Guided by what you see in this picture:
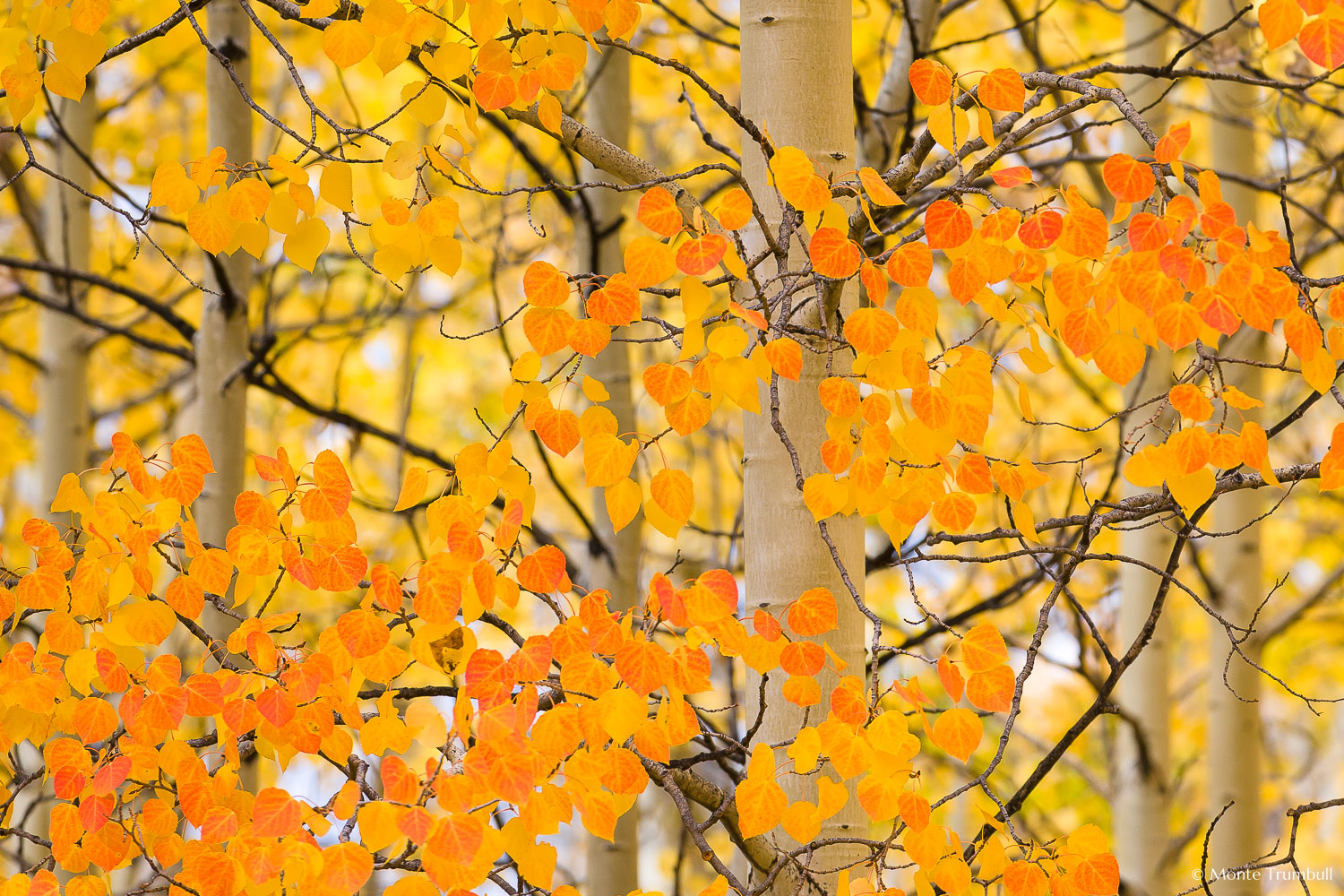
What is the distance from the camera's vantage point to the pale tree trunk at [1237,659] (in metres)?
3.04

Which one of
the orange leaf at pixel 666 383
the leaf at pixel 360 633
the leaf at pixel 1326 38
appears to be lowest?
the leaf at pixel 360 633

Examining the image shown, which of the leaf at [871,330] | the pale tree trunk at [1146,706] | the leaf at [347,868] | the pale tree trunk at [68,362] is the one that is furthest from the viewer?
the pale tree trunk at [68,362]

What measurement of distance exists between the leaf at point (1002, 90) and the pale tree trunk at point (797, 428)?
41 centimetres

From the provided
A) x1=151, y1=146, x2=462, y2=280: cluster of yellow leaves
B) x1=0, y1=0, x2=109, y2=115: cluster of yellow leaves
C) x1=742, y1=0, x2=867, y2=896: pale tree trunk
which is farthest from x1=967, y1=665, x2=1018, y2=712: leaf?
x1=0, y1=0, x2=109, y2=115: cluster of yellow leaves

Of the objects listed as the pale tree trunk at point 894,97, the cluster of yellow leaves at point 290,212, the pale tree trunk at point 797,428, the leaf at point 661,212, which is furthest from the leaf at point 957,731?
the pale tree trunk at point 894,97

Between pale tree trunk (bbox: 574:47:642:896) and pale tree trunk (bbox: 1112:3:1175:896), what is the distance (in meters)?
1.44

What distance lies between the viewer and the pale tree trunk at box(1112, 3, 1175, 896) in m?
2.86

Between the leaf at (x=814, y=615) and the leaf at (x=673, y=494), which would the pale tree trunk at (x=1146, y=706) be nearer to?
the leaf at (x=814, y=615)

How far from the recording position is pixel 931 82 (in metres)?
1.21

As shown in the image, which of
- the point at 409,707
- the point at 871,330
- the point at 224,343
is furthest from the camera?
the point at 224,343

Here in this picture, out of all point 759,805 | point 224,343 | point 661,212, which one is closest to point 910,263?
point 661,212

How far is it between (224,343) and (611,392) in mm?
957

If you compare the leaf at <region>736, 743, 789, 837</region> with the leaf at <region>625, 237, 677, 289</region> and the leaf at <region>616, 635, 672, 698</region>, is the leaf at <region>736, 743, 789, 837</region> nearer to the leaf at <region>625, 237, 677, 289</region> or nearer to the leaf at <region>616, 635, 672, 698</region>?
the leaf at <region>616, 635, 672, 698</region>

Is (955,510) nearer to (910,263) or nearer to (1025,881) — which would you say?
(910,263)
